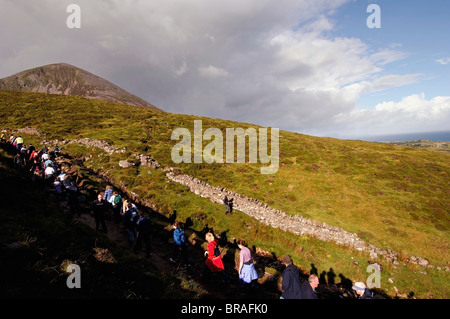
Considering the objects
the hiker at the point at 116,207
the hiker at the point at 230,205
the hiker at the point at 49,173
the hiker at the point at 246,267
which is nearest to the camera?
the hiker at the point at 246,267

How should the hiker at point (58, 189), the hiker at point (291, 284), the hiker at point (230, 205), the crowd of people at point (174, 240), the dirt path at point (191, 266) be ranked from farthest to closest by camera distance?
1. the hiker at point (230, 205)
2. the hiker at point (58, 189)
3. the dirt path at point (191, 266)
4. the crowd of people at point (174, 240)
5. the hiker at point (291, 284)

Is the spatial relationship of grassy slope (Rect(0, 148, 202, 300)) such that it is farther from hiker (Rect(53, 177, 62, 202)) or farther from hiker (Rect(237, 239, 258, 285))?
hiker (Rect(53, 177, 62, 202))

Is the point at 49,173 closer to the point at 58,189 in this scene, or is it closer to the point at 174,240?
the point at 58,189

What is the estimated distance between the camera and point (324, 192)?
104ft

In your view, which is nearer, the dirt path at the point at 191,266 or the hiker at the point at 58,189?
the dirt path at the point at 191,266

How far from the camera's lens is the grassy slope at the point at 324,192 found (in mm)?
21906

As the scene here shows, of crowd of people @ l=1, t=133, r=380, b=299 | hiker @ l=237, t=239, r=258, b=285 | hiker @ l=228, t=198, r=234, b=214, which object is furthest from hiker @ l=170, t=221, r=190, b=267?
hiker @ l=228, t=198, r=234, b=214

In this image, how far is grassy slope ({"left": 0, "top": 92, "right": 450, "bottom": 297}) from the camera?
2191 cm

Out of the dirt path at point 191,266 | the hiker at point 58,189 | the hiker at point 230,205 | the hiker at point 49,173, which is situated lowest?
the dirt path at point 191,266

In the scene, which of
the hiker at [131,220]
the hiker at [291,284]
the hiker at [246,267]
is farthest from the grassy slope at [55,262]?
the hiker at [291,284]

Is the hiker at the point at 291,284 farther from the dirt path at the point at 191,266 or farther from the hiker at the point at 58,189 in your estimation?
the hiker at the point at 58,189

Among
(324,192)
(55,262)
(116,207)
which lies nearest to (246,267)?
(55,262)
